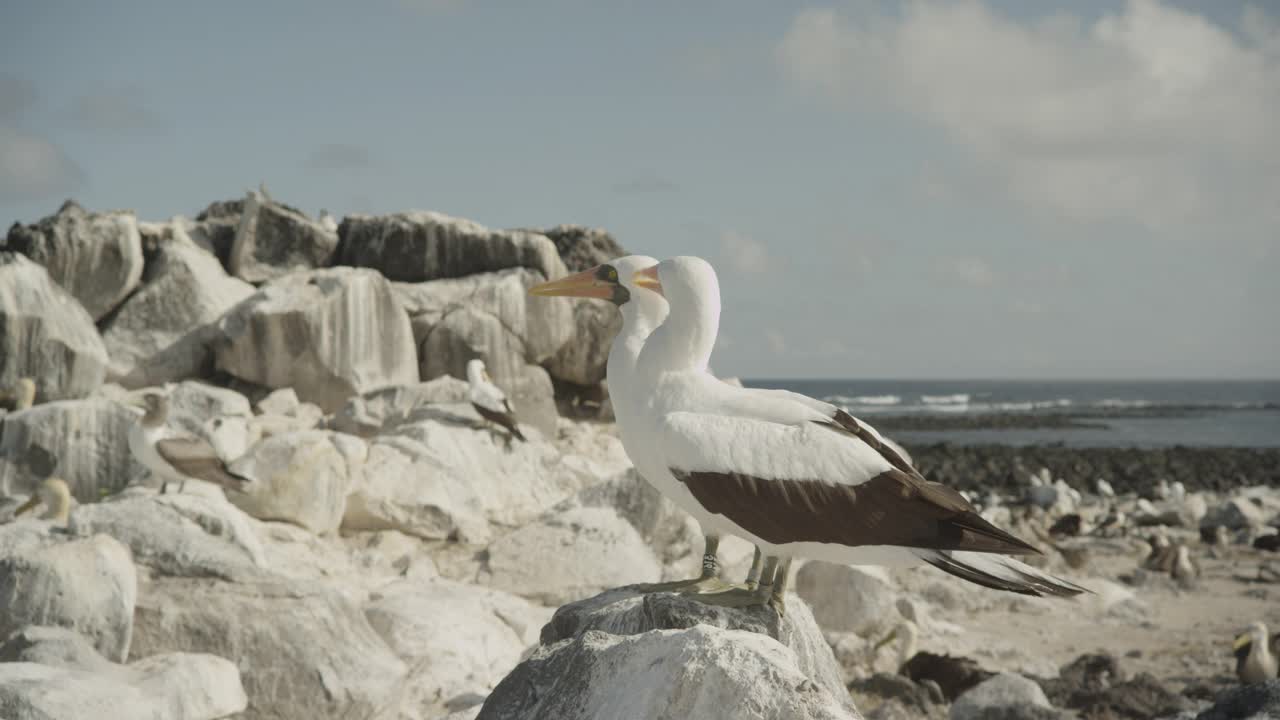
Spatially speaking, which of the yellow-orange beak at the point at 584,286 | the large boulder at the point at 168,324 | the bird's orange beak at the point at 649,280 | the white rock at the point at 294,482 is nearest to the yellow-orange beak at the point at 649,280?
the bird's orange beak at the point at 649,280

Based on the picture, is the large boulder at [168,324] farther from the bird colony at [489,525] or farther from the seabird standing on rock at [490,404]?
the seabird standing on rock at [490,404]

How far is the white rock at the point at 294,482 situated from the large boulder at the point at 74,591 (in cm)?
388

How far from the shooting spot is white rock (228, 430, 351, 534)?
35.4ft

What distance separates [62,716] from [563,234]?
710 inches

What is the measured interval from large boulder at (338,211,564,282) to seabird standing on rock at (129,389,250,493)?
1071 cm

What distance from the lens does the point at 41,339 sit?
14906mm

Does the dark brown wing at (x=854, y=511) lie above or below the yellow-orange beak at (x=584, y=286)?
below

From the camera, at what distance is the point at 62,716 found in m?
5.06

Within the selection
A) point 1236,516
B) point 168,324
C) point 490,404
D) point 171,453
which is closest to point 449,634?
point 171,453

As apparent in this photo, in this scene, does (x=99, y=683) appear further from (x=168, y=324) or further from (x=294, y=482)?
(x=168, y=324)

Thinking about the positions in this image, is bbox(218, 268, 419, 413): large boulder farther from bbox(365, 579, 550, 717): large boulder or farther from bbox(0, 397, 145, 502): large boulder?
bbox(365, 579, 550, 717): large boulder

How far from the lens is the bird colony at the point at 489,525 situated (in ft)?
12.9

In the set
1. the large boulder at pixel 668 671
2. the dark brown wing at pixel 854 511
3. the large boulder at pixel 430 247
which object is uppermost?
the large boulder at pixel 430 247

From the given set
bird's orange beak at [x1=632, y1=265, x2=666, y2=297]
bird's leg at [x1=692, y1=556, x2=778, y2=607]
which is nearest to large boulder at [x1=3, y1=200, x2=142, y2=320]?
bird's orange beak at [x1=632, y1=265, x2=666, y2=297]
